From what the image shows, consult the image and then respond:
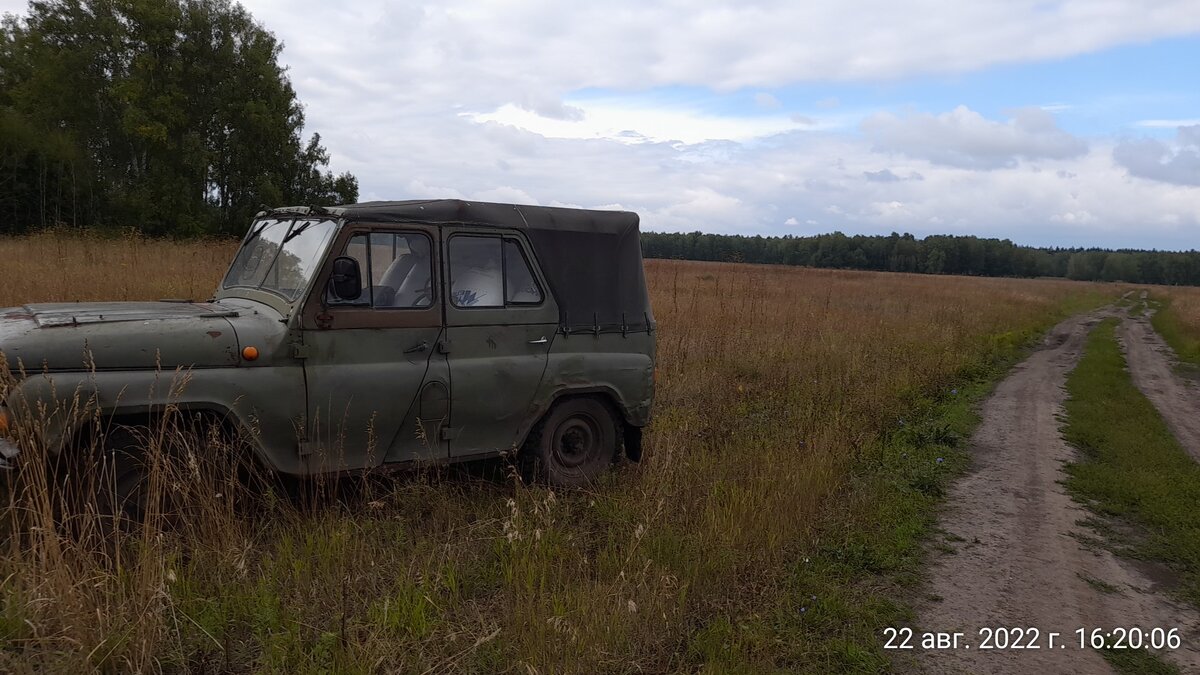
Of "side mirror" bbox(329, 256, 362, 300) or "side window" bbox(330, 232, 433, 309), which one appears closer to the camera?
"side mirror" bbox(329, 256, 362, 300)

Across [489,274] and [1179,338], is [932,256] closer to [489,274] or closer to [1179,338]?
[1179,338]

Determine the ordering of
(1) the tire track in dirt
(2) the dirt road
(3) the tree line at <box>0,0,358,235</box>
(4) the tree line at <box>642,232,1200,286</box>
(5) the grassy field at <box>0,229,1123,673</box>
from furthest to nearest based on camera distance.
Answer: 1. (4) the tree line at <box>642,232,1200,286</box>
2. (3) the tree line at <box>0,0,358,235</box>
3. (1) the tire track in dirt
4. (2) the dirt road
5. (5) the grassy field at <box>0,229,1123,673</box>

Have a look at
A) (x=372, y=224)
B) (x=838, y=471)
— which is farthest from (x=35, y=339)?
(x=838, y=471)

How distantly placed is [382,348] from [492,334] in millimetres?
798

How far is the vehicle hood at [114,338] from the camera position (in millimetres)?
3613

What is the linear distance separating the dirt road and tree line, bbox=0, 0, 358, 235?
3046cm

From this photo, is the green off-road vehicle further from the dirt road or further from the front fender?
the dirt road

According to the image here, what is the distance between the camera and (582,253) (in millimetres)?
5703

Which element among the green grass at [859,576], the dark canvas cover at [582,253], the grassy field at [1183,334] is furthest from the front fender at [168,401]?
the grassy field at [1183,334]

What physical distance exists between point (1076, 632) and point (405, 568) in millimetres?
3736

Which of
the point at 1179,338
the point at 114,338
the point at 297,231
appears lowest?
the point at 1179,338

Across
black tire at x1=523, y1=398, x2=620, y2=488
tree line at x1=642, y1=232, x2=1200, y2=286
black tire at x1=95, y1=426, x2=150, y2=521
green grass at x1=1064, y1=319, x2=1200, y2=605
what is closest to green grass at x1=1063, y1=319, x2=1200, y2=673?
green grass at x1=1064, y1=319, x2=1200, y2=605

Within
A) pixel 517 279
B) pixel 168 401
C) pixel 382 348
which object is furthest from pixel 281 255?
pixel 517 279

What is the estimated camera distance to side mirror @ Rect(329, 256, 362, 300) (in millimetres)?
4457
